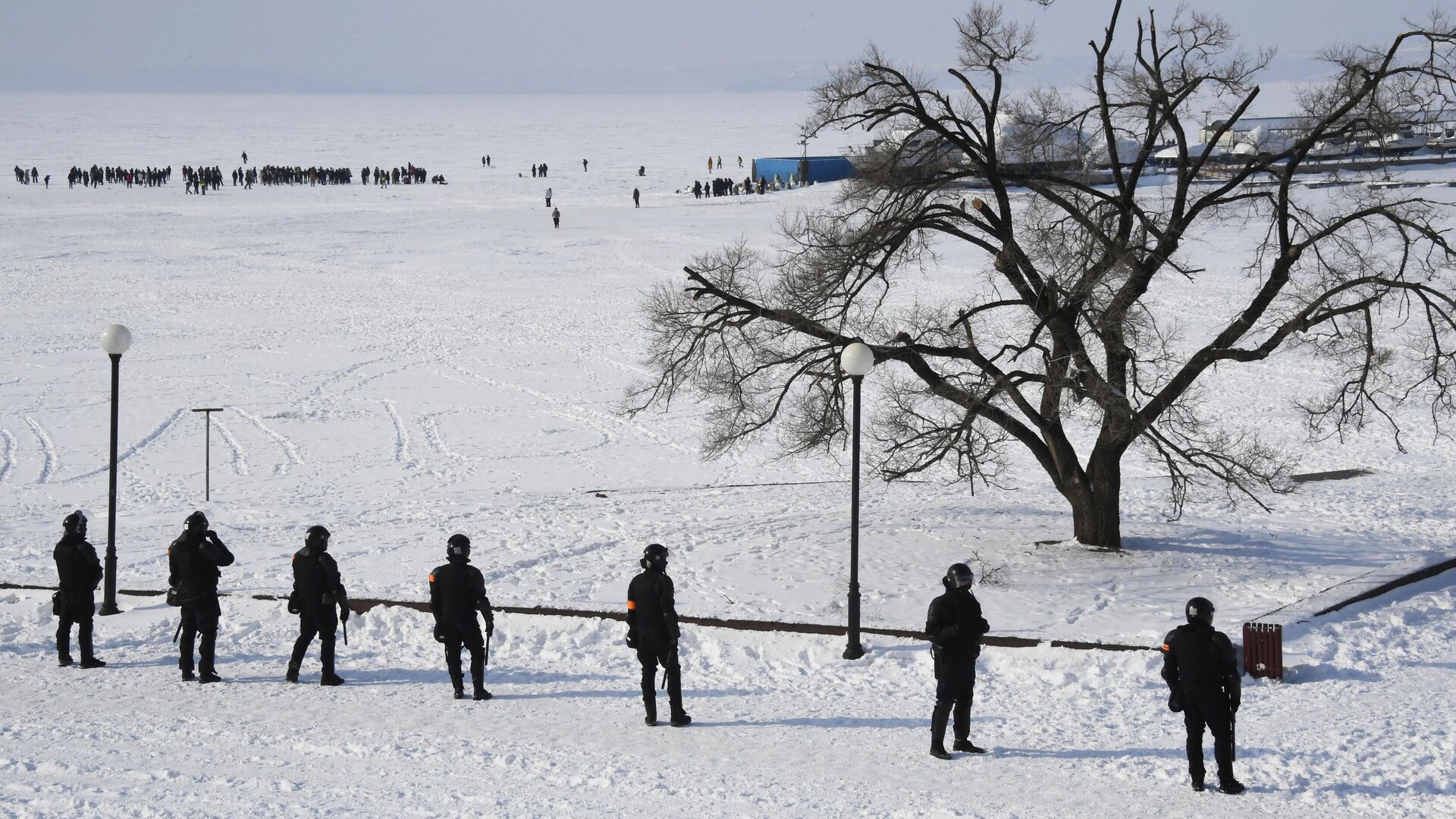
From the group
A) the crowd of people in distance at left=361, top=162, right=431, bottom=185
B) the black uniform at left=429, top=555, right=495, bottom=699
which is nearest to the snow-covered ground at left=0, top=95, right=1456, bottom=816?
the black uniform at left=429, top=555, right=495, bottom=699

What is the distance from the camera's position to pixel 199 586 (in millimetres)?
11641

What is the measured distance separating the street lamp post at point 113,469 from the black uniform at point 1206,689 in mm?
10584

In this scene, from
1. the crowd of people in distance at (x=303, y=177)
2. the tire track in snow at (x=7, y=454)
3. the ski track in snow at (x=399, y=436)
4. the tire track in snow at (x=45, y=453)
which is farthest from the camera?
the crowd of people in distance at (x=303, y=177)

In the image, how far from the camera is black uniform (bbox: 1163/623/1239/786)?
352 inches

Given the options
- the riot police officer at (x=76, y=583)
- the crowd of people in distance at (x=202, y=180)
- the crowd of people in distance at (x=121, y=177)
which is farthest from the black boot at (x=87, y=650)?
the crowd of people in distance at (x=121, y=177)

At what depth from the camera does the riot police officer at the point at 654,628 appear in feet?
33.7

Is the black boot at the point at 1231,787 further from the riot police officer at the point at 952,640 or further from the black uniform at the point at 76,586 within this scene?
the black uniform at the point at 76,586

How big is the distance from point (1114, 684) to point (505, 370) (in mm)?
24622

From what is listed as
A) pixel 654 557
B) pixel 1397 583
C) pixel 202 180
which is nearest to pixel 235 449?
pixel 654 557

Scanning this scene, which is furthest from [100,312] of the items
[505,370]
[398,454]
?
[398,454]

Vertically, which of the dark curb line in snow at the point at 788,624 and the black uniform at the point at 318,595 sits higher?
the black uniform at the point at 318,595

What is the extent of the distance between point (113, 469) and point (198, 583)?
4.33 meters

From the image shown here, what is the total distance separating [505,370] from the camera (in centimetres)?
3453

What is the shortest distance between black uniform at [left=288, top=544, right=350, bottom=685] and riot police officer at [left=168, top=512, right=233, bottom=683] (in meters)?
0.72
